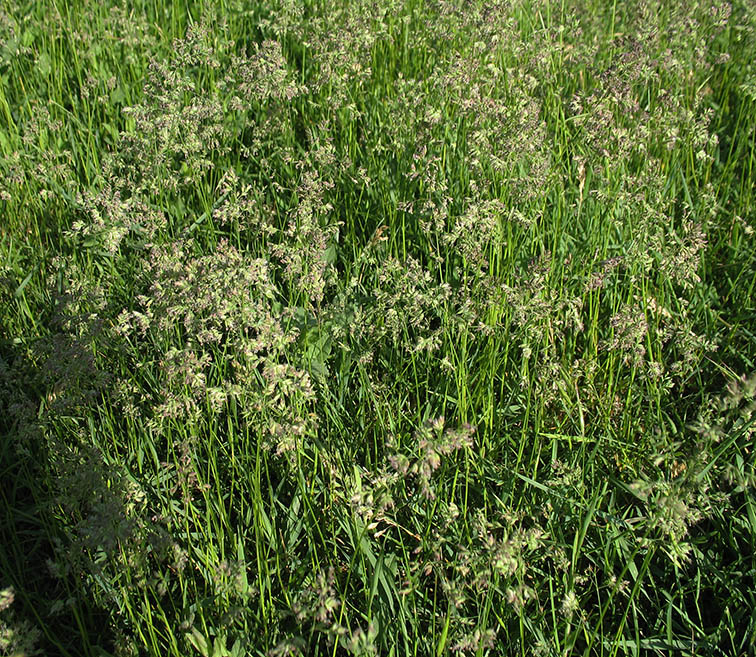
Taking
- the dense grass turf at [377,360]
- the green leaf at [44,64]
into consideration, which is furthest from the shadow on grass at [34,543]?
the green leaf at [44,64]

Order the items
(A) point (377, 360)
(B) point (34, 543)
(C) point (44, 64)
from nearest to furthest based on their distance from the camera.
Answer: (B) point (34, 543)
(A) point (377, 360)
(C) point (44, 64)

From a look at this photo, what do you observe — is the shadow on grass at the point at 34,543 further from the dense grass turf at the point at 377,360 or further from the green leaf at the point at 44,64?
the green leaf at the point at 44,64

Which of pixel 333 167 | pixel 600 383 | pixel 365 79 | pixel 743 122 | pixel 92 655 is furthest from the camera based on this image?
pixel 743 122

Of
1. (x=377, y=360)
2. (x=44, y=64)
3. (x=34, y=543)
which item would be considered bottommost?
(x=34, y=543)

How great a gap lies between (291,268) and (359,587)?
1025 mm

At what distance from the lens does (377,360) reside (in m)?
2.77

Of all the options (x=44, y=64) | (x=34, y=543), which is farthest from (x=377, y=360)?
(x=44, y=64)

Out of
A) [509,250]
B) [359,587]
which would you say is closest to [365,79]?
[509,250]

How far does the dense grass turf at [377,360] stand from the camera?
6.57 feet

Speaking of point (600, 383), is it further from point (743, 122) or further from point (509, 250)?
point (743, 122)

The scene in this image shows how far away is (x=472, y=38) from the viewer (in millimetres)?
3719

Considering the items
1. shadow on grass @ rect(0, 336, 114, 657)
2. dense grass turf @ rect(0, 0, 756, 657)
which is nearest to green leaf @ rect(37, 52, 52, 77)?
dense grass turf @ rect(0, 0, 756, 657)

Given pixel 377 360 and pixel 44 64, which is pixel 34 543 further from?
pixel 44 64

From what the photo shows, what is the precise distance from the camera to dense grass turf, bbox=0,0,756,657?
2002 millimetres
